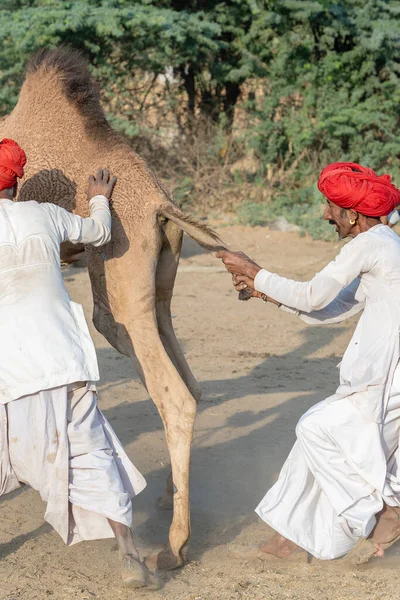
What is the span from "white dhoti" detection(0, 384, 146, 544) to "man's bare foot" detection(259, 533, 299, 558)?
2.57 ft

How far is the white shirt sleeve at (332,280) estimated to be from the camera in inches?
154

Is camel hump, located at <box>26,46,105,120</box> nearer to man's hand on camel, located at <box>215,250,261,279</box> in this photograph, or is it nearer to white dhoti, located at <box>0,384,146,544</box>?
man's hand on camel, located at <box>215,250,261,279</box>

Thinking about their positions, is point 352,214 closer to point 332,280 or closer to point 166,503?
point 332,280

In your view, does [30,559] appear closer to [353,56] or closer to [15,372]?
[15,372]

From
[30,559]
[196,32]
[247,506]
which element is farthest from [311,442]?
[196,32]

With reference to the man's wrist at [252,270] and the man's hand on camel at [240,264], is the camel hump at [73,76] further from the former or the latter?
the man's wrist at [252,270]

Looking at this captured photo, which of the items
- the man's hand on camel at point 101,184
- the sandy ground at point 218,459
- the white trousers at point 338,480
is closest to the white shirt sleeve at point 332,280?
the white trousers at point 338,480

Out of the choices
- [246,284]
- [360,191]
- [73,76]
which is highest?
[73,76]

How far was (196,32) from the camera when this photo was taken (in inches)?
507

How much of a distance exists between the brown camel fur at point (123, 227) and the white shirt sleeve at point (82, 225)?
0.37m

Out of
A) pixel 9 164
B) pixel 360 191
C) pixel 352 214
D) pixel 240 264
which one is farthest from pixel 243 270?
pixel 9 164

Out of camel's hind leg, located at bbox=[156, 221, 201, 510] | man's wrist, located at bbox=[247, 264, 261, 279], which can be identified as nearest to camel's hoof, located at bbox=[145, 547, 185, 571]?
camel's hind leg, located at bbox=[156, 221, 201, 510]

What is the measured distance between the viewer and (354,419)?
3.96 metres

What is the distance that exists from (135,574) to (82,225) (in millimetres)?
1537
